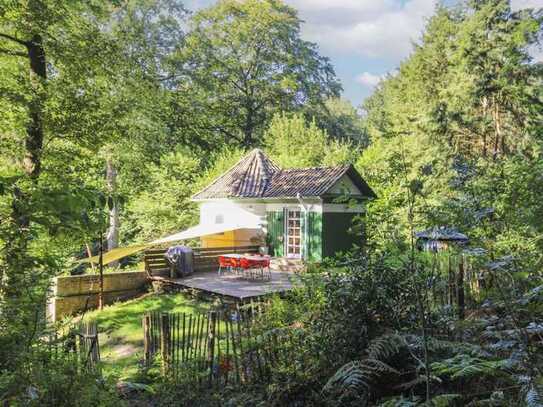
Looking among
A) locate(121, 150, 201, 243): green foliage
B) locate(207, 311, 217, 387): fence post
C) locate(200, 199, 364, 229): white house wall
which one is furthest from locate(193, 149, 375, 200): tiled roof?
locate(207, 311, 217, 387): fence post

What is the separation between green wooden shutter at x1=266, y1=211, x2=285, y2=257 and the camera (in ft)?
54.8

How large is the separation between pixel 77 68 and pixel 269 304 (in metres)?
7.00

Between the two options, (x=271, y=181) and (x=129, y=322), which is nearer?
(x=129, y=322)

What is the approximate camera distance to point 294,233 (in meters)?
16.4

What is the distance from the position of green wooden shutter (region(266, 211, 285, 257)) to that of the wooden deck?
7.34 feet

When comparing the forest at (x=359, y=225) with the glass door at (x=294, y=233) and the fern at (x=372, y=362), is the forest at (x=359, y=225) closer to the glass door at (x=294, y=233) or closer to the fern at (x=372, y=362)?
the fern at (x=372, y=362)

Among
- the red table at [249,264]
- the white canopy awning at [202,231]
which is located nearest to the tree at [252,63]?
the white canopy awning at [202,231]

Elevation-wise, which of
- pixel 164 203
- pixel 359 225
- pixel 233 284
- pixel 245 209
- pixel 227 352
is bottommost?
pixel 233 284

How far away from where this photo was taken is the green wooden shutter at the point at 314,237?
1538cm

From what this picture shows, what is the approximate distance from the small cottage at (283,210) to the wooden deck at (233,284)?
158cm

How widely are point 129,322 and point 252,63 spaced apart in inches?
971

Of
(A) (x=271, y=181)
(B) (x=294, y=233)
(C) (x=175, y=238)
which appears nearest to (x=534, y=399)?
(C) (x=175, y=238)

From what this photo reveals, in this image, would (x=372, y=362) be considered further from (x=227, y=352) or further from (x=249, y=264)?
(x=249, y=264)

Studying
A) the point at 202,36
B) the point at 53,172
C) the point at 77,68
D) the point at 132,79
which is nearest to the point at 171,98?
the point at 132,79
